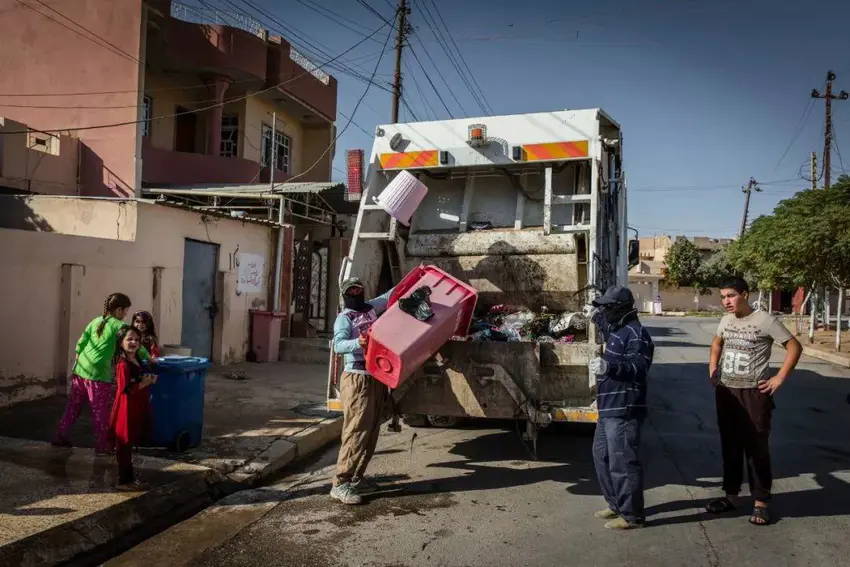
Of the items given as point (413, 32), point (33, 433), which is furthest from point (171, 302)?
point (413, 32)

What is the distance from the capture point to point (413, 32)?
18984 mm

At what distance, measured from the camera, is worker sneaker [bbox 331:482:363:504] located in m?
4.74

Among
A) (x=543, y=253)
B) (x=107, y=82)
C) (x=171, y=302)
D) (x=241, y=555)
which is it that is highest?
(x=107, y=82)

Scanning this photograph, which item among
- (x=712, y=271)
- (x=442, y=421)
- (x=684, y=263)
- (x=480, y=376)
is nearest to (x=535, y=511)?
(x=480, y=376)

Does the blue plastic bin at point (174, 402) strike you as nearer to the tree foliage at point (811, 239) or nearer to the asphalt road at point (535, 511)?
the asphalt road at point (535, 511)

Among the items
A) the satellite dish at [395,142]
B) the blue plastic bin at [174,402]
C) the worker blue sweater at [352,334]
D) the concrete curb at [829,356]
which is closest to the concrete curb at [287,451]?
the blue plastic bin at [174,402]

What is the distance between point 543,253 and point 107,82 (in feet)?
41.9

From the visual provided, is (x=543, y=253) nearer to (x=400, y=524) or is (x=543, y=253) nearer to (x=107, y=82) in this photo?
(x=400, y=524)

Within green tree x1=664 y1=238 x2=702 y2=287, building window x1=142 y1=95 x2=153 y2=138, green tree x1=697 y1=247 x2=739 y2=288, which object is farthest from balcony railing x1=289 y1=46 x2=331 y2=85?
green tree x1=697 y1=247 x2=739 y2=288

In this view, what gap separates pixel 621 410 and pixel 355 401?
5.92 ft

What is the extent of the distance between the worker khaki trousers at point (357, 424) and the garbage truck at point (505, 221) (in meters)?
0.53

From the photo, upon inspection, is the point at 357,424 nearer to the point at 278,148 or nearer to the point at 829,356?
the point at 829,356

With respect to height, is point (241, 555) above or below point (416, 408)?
below

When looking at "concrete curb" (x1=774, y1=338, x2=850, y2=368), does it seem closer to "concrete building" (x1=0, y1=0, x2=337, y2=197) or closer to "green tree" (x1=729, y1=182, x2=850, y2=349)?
"green tree" (x1=729, y1=182, x2=850, y2=349)
